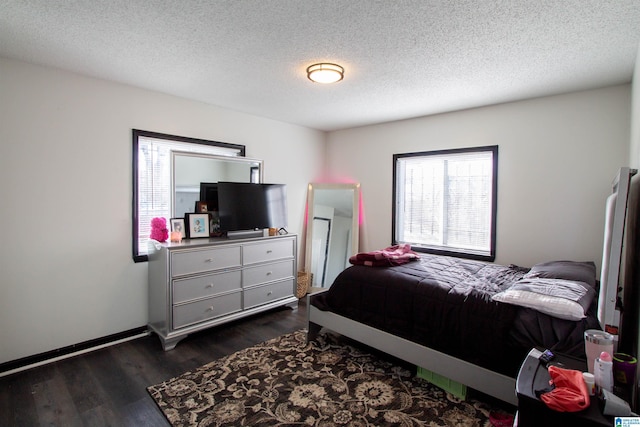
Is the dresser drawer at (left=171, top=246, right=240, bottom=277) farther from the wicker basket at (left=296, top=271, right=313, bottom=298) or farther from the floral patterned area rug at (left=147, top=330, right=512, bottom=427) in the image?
the wicker basket at (left=296, top=271, right=313, bottom=298)

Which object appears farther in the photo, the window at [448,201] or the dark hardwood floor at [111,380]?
the window at [448,201]

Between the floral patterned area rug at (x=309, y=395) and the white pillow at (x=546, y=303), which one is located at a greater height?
the white pillow at (x=546, y=303)

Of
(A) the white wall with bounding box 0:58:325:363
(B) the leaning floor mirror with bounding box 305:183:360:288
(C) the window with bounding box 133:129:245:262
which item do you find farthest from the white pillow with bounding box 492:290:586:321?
(A) the white wall with bounding box 0:58:325:363

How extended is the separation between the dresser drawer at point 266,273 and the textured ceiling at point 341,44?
191 cm

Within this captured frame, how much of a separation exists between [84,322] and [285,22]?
10.1 ft

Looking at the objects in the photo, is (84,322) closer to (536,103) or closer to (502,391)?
(502,391)

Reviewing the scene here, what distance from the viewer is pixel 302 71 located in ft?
8.78

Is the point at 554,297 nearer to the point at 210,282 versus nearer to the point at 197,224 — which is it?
the point at 210,282

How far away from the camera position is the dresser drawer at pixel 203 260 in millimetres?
2930

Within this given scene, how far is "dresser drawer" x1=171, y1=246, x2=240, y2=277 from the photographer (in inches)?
115

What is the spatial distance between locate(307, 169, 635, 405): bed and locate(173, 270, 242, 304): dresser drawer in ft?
2.95

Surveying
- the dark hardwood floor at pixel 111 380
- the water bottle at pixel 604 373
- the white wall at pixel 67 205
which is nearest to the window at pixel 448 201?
the dark hardwood floor at pixel 111 380

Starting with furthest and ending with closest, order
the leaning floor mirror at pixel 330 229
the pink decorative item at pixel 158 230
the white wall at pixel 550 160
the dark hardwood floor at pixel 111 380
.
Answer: the leaning floor mirror at pixel 330 229 → the pink decorative item at pixel 158 230 → the white wall at pixel 550 160 → the dark hardwood floor at pixel 111 380

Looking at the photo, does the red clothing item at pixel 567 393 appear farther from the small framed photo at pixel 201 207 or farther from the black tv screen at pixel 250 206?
the small framed photo at pixel 201 207
